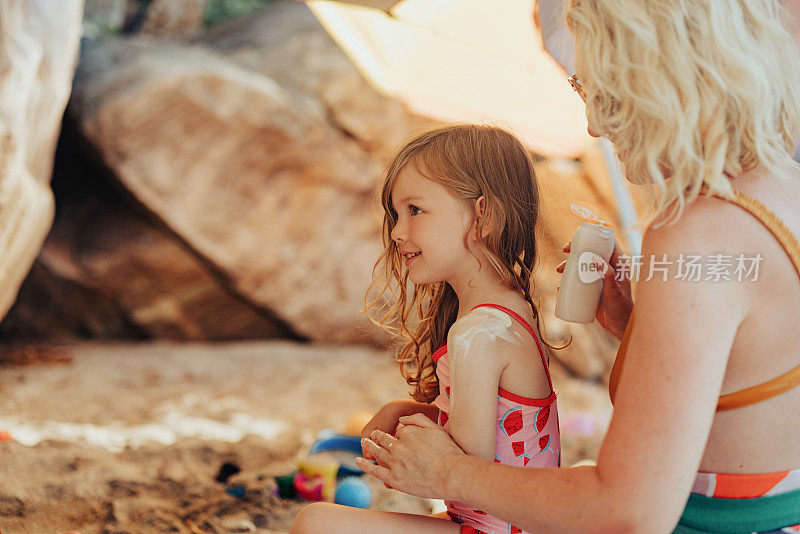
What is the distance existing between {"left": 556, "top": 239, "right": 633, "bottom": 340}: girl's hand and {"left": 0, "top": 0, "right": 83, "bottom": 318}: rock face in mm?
2107

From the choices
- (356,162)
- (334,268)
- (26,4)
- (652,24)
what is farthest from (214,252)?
(652,24)

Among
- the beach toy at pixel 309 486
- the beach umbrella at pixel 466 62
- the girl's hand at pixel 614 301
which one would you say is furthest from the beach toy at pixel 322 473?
the beach umbrella at pixel 466 62

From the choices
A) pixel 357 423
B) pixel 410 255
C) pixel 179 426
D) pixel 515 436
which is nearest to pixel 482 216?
pixel 410 255

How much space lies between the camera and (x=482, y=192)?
1.41 metres

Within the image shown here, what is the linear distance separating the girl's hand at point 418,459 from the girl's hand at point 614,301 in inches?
18.8

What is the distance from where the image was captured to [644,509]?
853 mm

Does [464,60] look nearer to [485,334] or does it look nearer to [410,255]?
[410,255]

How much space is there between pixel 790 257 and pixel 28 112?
2.74 m

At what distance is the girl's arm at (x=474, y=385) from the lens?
3.82 feet

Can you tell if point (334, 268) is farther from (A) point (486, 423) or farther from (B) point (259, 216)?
(A) point (486, 423)

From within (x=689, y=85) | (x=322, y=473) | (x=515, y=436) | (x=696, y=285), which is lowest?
(x=322, y=473)

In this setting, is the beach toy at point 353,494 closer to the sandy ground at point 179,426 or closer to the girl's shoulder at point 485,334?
the sandy ground at point 179,426

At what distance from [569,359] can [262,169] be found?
8.49ft

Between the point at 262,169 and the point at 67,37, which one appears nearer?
the point at 67,37
